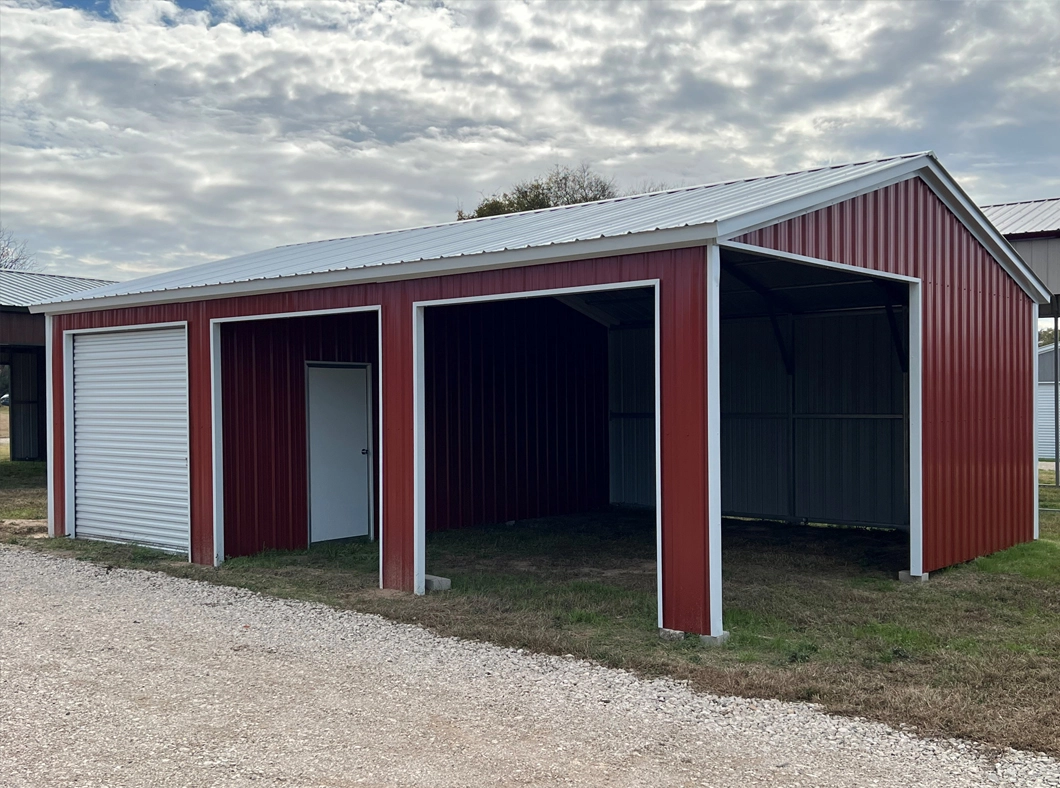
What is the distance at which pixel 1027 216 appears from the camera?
15.6 m

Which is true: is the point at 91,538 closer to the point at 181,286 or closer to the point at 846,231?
the point at 181,286

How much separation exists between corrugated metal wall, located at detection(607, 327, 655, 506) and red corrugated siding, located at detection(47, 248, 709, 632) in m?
6.35

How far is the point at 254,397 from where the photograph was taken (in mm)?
10430

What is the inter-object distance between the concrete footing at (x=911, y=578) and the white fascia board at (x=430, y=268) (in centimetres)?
408

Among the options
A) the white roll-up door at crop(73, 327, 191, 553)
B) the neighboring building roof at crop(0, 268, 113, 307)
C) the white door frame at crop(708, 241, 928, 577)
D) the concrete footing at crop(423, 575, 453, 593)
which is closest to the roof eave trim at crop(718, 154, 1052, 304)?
the white door frame at crop(708, 241, 928, 577)

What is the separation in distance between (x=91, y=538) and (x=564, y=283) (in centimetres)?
690

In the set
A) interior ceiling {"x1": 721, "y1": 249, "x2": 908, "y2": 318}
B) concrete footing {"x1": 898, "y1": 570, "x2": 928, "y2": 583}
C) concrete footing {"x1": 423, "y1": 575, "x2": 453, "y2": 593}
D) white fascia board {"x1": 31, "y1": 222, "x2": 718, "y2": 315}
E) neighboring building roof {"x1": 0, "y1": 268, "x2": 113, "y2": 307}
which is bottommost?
concrete footing {"x1": 898, "y1": 570, "x2": 928, "y2": 583}

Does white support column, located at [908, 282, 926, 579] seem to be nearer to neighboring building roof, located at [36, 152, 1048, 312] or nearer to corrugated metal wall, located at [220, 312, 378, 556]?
neighboring building roof, located at [36, 152, 1048, 312]

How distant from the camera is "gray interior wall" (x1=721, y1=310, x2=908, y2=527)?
486 inches

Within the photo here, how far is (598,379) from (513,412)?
1831 millimetres

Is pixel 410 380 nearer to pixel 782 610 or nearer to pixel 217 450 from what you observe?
pixel 217 450

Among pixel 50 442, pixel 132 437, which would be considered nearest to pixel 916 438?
pixel 132 437

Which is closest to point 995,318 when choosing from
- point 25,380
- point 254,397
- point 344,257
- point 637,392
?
point 637,392

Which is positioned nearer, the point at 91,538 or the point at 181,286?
the point at 181,286
